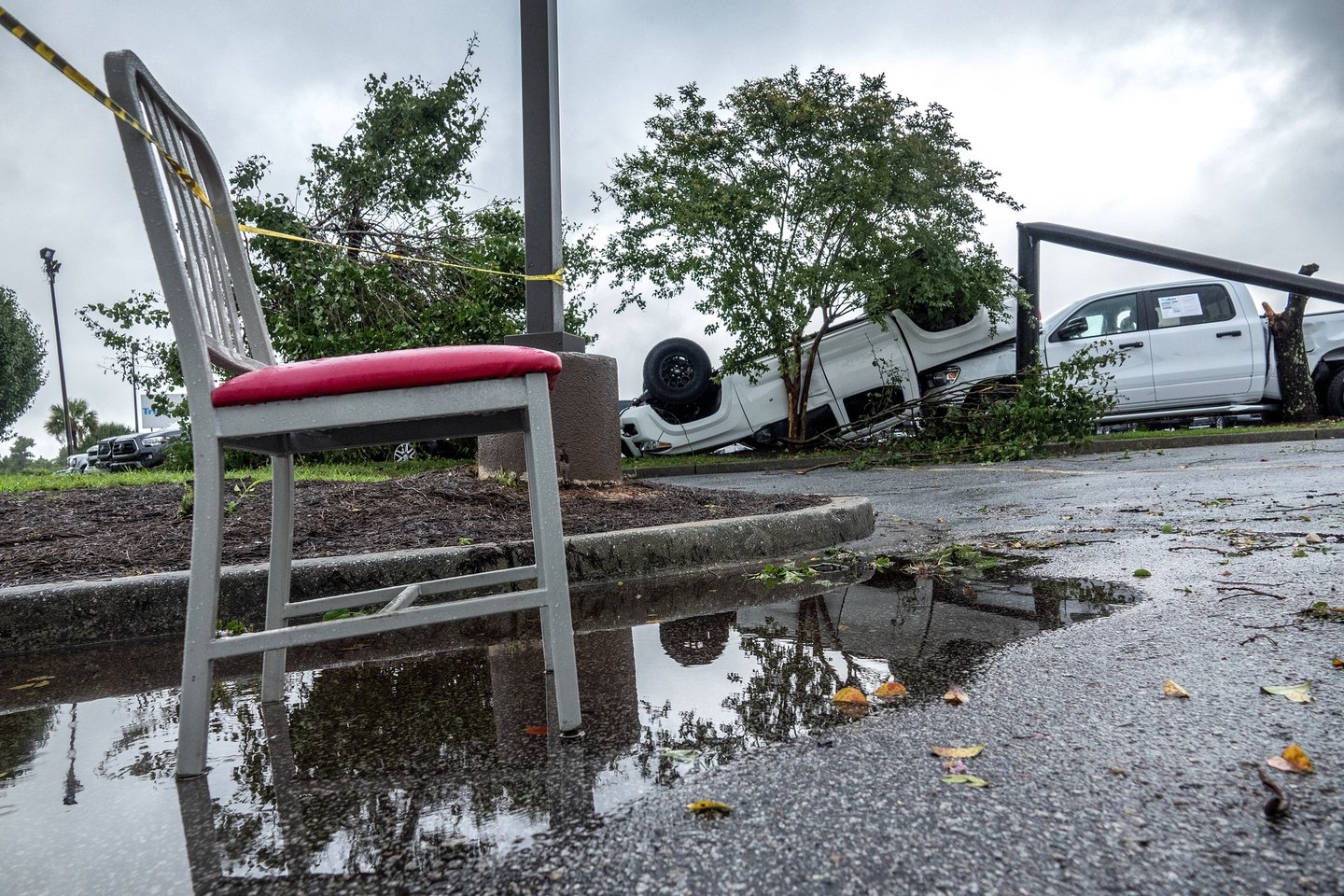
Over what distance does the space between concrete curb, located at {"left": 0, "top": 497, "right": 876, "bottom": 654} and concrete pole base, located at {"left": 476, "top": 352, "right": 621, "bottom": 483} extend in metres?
1.28

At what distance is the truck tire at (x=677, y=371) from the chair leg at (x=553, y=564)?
10912 mm

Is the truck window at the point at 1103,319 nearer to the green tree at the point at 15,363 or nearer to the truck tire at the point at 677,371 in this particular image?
the truck tire at the point at 677,371

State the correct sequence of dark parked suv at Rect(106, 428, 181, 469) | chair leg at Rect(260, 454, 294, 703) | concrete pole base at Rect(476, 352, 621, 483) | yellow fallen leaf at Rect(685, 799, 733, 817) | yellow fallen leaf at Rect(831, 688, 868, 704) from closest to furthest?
yellow fallen leaf at Rect(685, 799, 733, 817) < yellow fallen leaf at Rect(831, 688, 868, 704) < chair leg at Rect(260, 454, 294, 703) < concrete pole base at Rect(476, 352, 621, 483) < dark parked suv at Rect(106, 428, 181, 469)

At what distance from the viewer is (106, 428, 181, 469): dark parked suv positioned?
72.7 ft

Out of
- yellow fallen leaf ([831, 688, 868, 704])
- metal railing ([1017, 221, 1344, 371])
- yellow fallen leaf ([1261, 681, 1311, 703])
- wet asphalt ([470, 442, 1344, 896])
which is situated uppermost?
metal railing ([1017, 221, 1344, 371])

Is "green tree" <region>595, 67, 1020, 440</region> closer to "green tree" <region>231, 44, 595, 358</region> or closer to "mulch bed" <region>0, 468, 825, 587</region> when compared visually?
"green tree" <region>231, 44, 595, 358</region>

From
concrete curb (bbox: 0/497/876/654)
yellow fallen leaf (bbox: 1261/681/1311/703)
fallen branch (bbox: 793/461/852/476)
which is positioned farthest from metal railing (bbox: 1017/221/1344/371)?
yellow fallen leaf (bbox: 1261/681/1311/703)

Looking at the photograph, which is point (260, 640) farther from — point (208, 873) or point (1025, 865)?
point (1025, 865)

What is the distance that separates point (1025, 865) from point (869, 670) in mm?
1001

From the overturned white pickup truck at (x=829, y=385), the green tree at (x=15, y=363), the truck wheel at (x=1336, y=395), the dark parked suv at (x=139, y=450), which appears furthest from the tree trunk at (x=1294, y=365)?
the green tree at (x=15, y=363)

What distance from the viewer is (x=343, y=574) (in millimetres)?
3182

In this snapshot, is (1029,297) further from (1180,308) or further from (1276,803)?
(1276,803)

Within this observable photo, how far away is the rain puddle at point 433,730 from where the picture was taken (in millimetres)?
1378

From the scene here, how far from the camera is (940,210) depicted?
1238 centimetres
